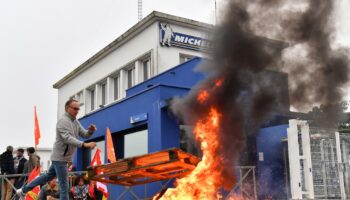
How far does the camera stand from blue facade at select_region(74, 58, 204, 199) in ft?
43.1

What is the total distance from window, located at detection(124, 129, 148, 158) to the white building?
3.81 meters

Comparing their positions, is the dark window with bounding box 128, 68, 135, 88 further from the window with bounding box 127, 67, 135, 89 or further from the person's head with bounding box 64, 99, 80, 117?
the person's head with bounding box 64, 99, 80, 117

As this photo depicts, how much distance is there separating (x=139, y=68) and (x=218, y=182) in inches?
502

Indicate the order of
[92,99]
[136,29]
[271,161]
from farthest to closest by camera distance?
[92,99], [136,29], [271,161]

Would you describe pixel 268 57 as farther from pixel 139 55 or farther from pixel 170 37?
pixel 139 55

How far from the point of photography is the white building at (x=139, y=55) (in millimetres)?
18594

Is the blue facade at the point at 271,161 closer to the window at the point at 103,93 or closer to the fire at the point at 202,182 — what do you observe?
the fire at the point at 202,182

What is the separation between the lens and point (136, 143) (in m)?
15.2

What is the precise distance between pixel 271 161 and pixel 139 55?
860cm

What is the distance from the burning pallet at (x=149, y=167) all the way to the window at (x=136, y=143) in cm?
650

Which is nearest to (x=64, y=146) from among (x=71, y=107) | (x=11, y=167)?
(x=71, y=107)

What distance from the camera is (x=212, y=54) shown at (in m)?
11.1

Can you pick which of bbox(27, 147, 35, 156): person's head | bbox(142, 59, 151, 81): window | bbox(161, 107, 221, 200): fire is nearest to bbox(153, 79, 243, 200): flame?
bbox(161, 107, 221, 200): fire

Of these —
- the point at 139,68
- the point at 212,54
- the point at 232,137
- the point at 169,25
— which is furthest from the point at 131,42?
the point at 232,137
